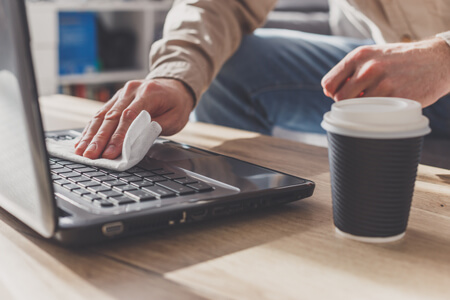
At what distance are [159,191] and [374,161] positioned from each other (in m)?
0.21

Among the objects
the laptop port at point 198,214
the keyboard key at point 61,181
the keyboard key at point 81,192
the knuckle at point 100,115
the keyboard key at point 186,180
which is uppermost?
the knuckle at point 100,115

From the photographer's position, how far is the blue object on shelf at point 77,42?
326 centimetres

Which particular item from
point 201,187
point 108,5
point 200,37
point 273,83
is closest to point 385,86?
point 201,187

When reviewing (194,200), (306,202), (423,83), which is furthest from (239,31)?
(194,200)

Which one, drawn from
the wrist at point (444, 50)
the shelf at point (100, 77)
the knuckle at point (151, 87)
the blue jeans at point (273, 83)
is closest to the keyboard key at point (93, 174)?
the knuckle at point (151, 87)

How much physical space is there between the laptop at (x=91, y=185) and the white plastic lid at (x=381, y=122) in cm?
14

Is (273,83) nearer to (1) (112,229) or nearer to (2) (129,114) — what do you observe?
(2) (129,114)

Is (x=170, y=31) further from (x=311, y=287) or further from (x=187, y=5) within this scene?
(x=311, y=287)

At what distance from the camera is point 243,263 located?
1.51 ft

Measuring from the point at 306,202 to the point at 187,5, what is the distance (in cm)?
74

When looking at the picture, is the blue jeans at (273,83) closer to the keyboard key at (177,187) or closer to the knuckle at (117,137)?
the knuckle at (117,137)

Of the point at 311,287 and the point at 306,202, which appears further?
the point at 306,202

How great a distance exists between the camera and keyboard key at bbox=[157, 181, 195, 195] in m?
0.53

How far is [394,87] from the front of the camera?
707 mm
